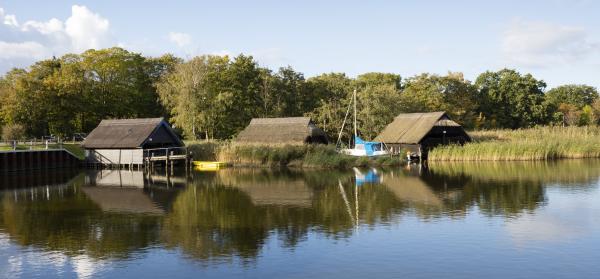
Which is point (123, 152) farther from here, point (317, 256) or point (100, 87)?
point (317, 256)

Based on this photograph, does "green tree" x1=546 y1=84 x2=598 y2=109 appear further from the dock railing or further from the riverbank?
the dock railing

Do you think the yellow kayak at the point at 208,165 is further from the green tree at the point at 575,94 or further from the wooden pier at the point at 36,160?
the green tree at the point at 575,94

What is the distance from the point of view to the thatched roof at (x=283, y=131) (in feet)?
146

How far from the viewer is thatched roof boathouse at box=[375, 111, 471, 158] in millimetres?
44438

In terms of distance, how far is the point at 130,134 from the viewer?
4341 centimetres

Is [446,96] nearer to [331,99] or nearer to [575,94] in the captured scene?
[331,99]

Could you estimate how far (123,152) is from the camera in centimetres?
4306

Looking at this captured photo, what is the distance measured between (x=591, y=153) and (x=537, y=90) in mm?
26678

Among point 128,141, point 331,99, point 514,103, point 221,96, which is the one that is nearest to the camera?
point 128,141

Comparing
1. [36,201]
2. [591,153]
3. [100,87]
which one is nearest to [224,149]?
[36,201]

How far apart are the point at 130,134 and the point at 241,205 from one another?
958 inches

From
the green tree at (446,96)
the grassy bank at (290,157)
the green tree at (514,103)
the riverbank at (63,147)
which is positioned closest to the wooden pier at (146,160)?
the riverbank at (63,147)

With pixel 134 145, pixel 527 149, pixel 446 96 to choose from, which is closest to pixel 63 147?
pixel 134 145

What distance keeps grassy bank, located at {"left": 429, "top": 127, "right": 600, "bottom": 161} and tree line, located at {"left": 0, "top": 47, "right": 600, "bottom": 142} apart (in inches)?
471
